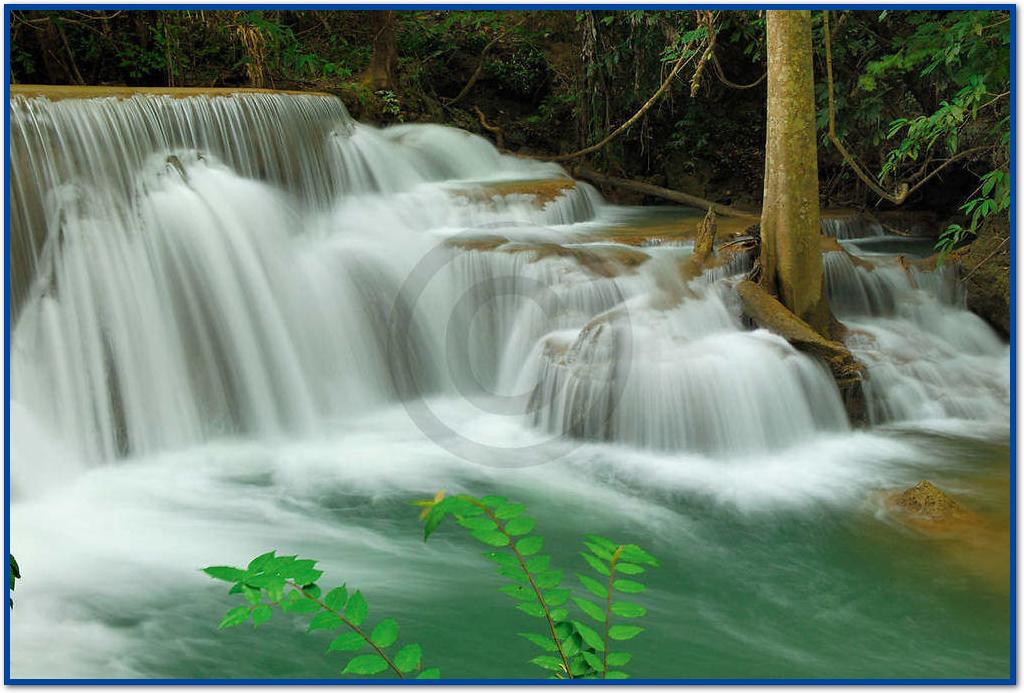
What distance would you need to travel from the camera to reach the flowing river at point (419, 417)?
346 cm

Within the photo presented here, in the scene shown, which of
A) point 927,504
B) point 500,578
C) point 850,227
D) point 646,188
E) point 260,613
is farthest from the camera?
point 646,188

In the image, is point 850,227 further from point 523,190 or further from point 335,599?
point 335,599

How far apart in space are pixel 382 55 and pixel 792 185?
19.3 feet

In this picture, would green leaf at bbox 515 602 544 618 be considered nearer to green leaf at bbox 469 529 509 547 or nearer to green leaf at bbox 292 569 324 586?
green leaf at bbox 469 529 509 547

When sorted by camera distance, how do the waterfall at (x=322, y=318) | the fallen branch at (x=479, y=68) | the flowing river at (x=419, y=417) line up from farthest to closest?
the fallen branch at (x=479, y=68) < the waterfall at (x=322, y=318) < the flowing river at (x=419, y=417)

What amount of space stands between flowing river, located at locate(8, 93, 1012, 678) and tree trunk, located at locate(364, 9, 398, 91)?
214cm

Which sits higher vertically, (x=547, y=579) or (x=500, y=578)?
(x=547, y=579)

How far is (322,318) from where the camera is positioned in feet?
20.5

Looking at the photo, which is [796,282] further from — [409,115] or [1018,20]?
[409,115]

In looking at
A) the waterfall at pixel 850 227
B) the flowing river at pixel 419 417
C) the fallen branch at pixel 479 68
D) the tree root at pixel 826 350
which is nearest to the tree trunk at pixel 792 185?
the tree root at pixel 826 350

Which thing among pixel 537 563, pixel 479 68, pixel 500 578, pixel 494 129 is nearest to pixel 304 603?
pixel 537 563

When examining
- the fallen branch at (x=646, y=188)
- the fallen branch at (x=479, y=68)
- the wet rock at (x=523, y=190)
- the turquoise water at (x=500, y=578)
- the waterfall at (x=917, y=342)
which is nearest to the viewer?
the turquoise water at (x=500, y=578)

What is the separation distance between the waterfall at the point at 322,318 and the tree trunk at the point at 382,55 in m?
2.72

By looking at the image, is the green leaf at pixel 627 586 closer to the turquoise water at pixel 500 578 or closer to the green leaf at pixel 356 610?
the green leaf at pixel 356 610
